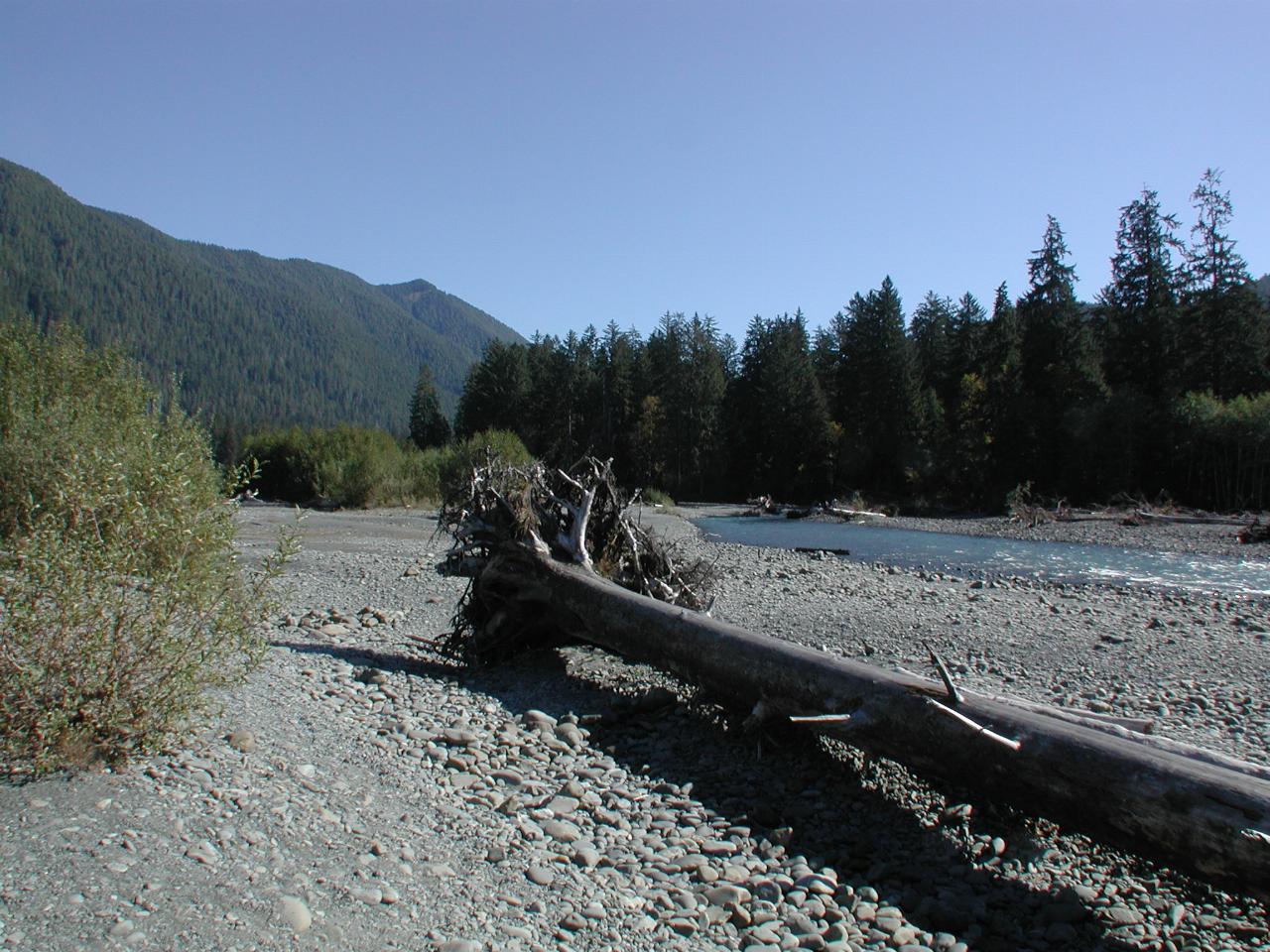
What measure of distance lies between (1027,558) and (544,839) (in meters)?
22.8

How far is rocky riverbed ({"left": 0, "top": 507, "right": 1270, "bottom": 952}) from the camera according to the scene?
3184mm

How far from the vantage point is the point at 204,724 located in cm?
463

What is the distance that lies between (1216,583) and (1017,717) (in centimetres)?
1710

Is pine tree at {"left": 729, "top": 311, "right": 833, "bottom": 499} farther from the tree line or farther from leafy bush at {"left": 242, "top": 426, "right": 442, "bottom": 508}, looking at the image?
leafy bush at {"left": 242, "top": 426, "right": 442, "bottom": 508}

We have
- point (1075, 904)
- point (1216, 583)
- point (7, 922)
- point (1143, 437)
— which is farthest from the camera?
point (1143, 437)

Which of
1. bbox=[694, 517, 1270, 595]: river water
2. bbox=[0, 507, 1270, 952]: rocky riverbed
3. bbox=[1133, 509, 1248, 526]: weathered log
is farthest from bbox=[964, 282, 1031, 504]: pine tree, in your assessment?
bbox=[0, 507, 1270, 952]: rocky riverbed

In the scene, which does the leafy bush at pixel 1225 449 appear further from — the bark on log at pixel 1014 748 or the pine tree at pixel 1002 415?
the bark on log at pixel 1014 748

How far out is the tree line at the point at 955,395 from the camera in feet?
150

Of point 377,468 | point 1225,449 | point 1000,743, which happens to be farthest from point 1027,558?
point 377,468


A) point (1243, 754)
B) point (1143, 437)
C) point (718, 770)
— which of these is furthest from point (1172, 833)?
point (1143, 437)

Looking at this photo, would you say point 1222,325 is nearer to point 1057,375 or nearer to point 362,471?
point 1057,375

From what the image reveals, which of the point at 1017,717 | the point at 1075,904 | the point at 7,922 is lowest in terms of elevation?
the point at 1075,904

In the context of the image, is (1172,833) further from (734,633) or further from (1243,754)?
(1243,754)

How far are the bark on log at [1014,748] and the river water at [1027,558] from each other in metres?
14.8
